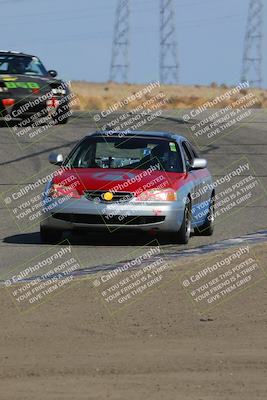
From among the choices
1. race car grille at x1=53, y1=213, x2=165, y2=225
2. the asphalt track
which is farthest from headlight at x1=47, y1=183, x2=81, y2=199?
the asphalt track

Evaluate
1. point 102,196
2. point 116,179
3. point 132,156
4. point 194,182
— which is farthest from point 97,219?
point 194,182

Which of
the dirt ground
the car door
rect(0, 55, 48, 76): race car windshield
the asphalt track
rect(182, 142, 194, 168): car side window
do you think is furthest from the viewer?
rect(0, 55, 48, 76): race car windshield

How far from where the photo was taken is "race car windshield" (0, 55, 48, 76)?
27.5 metres

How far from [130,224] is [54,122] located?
13811 millimetres

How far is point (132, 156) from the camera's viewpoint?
15391mm

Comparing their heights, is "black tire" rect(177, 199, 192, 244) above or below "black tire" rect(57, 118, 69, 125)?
above

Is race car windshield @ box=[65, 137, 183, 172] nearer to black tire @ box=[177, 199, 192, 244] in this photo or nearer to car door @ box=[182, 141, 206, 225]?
car door @ box=[182, 141, 206, 225]

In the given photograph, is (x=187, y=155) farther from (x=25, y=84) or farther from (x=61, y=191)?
(x=25, y=84)

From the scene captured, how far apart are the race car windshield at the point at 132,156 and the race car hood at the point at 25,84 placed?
11365mm

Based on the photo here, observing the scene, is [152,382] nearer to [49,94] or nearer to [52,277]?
[52,277]

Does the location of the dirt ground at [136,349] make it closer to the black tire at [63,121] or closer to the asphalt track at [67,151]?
the asphalt track at [67,151]

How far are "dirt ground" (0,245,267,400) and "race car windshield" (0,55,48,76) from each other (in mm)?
17265

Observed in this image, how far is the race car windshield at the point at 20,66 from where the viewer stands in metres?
27.5

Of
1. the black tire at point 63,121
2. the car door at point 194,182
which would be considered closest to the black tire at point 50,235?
the car door at point 194,182
